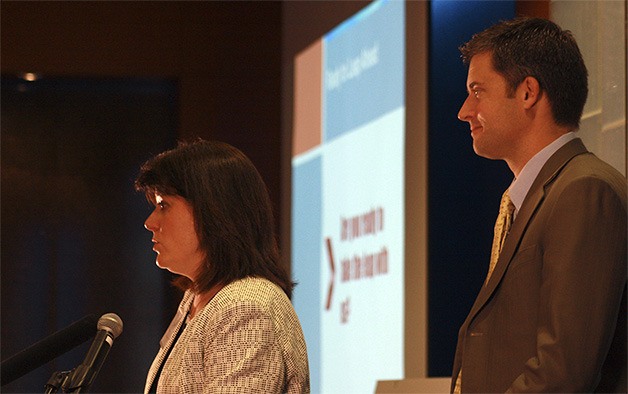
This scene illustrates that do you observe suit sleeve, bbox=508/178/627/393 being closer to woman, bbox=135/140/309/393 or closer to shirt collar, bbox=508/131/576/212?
shirt collar, bbox=508/131/576/212

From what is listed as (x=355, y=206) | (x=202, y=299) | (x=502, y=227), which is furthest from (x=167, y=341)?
(x=355, y=206)

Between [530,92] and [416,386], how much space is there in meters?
0.91

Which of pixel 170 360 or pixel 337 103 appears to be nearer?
pixel 170 360

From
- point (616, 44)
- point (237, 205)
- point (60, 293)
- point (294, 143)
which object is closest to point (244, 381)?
point (237, 205)

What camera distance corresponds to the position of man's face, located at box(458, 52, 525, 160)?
6.46 feet

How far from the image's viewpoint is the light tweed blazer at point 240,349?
6.27ft

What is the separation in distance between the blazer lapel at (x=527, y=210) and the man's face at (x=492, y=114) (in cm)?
8

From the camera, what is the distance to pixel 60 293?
21.6 ft

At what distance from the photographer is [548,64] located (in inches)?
77.7

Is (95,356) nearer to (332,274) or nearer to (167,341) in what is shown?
(167,341)

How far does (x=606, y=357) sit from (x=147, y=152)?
17.2 ft

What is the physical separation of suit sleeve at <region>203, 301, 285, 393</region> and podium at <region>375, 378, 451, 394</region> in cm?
67

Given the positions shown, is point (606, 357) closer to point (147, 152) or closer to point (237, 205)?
point (237, 205)

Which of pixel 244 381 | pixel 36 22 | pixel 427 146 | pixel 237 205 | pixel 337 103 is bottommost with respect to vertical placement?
pixel 244 381
